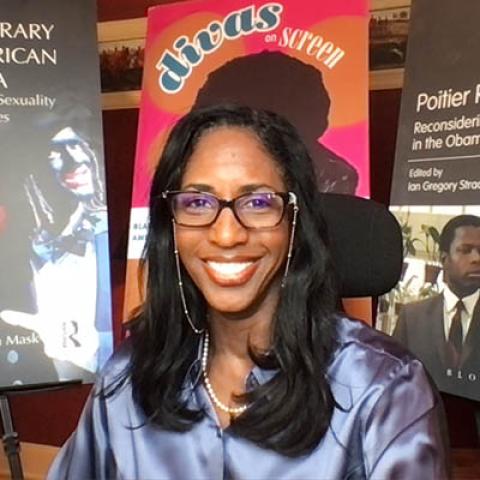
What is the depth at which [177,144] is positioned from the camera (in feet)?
4.33

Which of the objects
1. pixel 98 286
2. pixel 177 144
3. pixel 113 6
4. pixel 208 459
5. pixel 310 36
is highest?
pixel 113 6

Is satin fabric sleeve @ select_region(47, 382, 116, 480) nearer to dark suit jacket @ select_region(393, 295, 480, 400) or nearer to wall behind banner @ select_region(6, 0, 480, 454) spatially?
dark suit jacket @ select_region(393, 295, 480, 400)

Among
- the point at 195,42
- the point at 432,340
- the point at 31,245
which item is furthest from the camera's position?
the point at 195,42

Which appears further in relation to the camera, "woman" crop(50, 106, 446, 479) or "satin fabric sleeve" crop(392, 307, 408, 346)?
"satin fabric sleeve" crop(392, 307, 408, 346)

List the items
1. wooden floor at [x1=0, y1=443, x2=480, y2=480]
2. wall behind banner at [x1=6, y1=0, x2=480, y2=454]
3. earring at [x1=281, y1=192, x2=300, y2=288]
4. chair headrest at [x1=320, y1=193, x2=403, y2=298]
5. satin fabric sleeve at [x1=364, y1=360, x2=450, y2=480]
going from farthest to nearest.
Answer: wall behind banner at [x1=6, y1=0, x2=480, y2=454] → wooden floor at [x1=0, y1=443, x2=480, y2=480] → chair headrest at [x1=320, y1=193, x2=403, y2=298] → earring at [x1=281, y1=192, x2=300, y2=288] → satin fabric sleeve at [x1=364, y1=360, x2=450, y2=480]

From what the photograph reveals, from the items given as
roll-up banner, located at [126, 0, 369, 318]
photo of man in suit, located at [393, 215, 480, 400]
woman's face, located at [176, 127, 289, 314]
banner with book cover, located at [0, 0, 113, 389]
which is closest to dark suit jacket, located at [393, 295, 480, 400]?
photo of man in suit, located at [393, 215, 480, 400]

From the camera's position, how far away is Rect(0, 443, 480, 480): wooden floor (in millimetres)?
2141

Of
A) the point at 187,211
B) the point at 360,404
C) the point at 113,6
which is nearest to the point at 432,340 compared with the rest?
the point at 360,404

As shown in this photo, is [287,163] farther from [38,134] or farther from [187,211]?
[38,134]

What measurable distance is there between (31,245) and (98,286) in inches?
7.5

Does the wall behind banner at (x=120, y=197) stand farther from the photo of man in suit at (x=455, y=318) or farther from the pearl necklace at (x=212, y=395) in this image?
the pearl necklace at (x=212, y=395)

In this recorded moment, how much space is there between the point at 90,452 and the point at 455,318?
0.82 m

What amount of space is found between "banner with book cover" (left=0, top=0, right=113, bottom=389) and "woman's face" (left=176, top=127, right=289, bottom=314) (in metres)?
0.81

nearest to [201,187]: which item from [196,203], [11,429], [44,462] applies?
[196,203]
